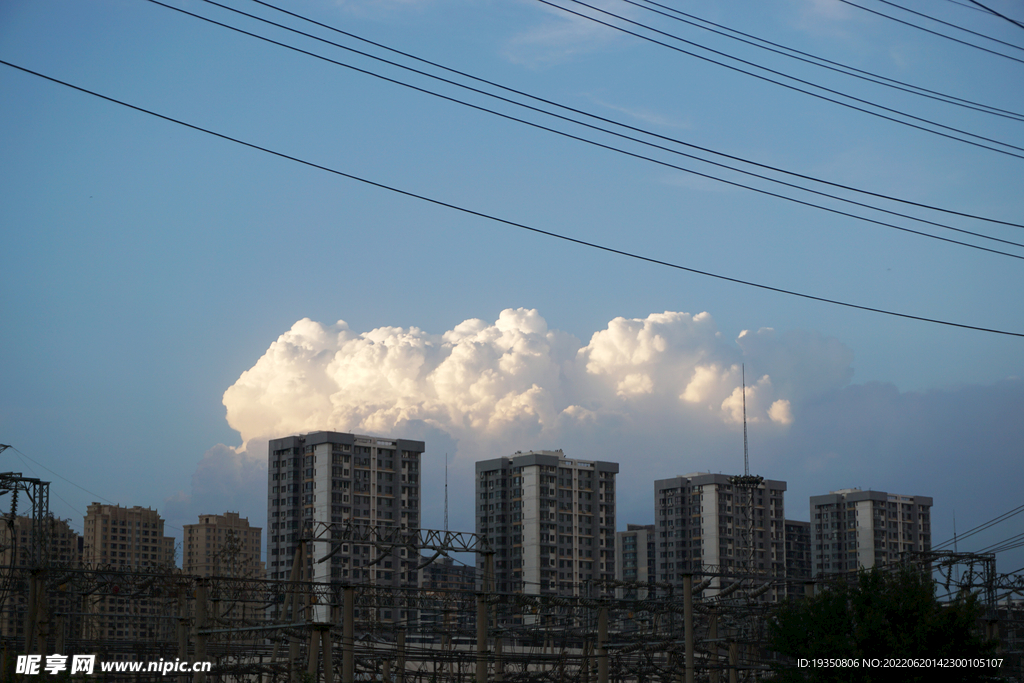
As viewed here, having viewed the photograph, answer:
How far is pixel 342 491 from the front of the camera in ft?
290

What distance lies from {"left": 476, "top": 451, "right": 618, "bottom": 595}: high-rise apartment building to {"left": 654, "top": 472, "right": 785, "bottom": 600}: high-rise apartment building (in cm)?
1463

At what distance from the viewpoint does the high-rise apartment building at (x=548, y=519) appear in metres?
98.0

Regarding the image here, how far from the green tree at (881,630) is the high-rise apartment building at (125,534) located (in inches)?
4604

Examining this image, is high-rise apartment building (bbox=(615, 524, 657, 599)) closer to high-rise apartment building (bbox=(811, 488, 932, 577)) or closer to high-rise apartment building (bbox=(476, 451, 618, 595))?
high-rise apartment building (bbox=(811, 488, 932, 577))

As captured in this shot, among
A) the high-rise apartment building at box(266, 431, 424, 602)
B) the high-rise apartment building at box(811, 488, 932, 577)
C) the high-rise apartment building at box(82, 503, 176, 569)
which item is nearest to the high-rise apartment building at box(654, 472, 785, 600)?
the high-rise apartment building at box(811, 488, 932, 577)

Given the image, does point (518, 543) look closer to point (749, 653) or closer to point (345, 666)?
point (749, 653)

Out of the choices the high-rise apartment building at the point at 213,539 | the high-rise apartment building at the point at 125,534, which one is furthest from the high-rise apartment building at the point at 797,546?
the high-rise apartment building at the point at 125,534

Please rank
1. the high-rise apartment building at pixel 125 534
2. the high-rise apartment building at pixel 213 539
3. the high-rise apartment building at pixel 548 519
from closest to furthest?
the high-rise apartment building at pixel 548 519 → the high-rise apartment building at pixel 125 534 → the high-rise apartment building at pixel 213 539

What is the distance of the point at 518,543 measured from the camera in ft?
328

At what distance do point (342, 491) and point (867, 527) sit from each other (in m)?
65.3

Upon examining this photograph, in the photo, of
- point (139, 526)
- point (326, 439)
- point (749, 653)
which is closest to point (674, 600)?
point (749, 653)

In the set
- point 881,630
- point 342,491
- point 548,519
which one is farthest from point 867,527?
point 881,630

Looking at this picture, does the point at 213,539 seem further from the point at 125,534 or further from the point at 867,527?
the point at 867,527

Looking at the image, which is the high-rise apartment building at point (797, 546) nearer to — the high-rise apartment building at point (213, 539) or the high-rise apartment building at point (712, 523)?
the high-rise apartment building at point (712, 523)
